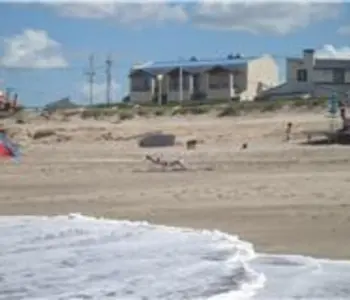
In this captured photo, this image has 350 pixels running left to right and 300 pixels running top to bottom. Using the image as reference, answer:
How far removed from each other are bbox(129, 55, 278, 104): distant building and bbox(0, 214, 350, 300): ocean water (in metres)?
48.1

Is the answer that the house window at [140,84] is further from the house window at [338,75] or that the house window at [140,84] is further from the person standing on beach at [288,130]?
the person standing on beach at [288,130]

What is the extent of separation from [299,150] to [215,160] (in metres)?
2.20

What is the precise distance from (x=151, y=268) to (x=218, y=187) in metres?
6.42

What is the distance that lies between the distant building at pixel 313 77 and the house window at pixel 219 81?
2456mm

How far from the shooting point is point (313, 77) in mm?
59156

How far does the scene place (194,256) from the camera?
980 cm

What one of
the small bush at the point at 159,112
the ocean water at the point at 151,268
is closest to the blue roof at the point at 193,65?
the small bush at the point at 159,112

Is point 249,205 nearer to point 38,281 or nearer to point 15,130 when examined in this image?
point 38,281

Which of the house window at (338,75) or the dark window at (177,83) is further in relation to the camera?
the dark window at (177,83)

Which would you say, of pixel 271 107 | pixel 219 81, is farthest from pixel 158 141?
pixel 219 81

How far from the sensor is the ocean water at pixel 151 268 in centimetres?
822

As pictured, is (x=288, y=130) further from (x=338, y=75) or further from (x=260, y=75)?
(x=260, y=75)

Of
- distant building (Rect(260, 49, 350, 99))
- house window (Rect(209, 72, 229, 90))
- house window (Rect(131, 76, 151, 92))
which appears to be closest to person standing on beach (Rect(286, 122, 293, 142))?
distant building (Rect(260, 49, 350, 99))

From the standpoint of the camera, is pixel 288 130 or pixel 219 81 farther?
pixel 219 81
